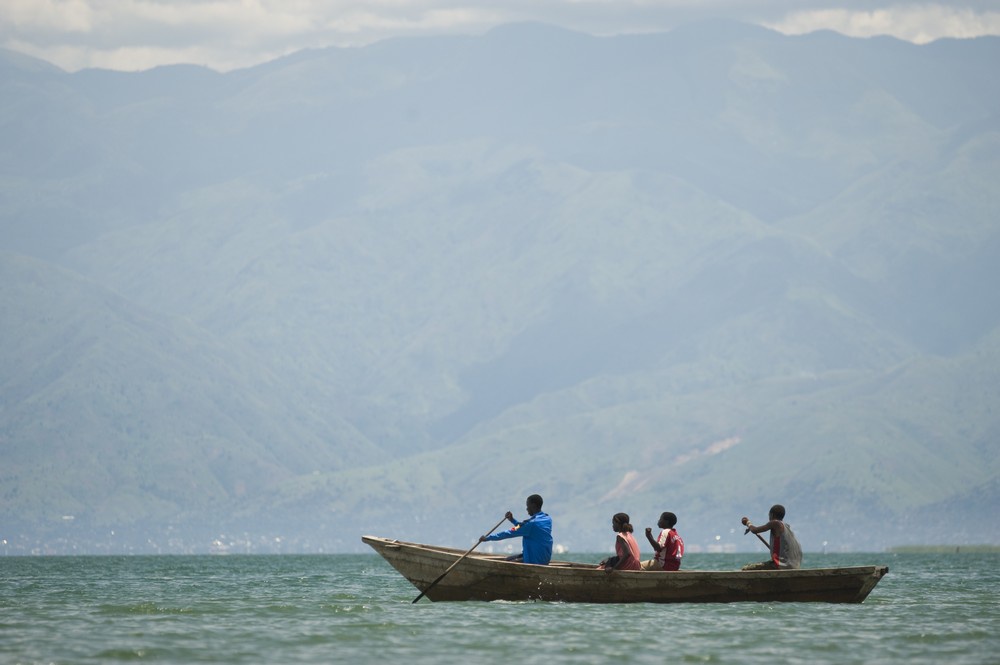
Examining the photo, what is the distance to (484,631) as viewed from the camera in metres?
43.7

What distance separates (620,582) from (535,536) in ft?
9.33

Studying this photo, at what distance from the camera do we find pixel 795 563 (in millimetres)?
51250

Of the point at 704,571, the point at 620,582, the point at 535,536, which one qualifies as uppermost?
the point at 535,536

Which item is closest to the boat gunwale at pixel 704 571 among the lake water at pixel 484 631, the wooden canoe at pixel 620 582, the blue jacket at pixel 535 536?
the wooden canoe at pixel 620 582

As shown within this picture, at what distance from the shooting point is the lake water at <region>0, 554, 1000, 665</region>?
39.0m

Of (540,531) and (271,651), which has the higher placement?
(540,531)

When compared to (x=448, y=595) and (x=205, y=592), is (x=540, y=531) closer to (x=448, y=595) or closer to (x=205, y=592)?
(x=448, y=595)

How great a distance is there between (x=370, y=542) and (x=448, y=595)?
296 centimetres

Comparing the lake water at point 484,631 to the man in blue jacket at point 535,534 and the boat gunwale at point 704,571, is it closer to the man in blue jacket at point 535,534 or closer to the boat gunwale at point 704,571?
the boat gunwale at point 704,571

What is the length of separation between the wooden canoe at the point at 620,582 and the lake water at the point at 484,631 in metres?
0.42

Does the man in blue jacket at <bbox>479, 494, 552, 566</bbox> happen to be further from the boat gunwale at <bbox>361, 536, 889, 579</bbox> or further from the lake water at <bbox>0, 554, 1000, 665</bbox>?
the lake water at <bbox>0, 554, 1000, 665</bbox>

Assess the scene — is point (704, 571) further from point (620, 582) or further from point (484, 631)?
point (484, 631)

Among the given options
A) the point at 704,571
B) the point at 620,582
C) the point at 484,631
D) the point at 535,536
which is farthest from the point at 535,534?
the point at 484,631

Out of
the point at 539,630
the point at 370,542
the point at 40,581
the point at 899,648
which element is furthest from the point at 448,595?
the point at 40,581
